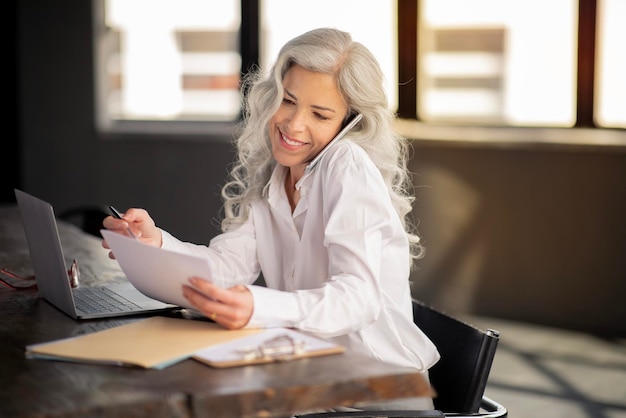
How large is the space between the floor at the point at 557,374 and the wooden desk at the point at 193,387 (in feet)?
8.14

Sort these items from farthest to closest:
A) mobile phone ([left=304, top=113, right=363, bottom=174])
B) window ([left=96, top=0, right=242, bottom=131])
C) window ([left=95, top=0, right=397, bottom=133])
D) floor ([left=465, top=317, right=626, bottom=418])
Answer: window ([left=96, top=0, right=242, bottom=131])
window ([left=95, top=0, right=397, bottom=133])
floor ([left=465, top=317, right=626, bottom=418])
mobile phone ([left=304, top=113, right=363, bottom=174])

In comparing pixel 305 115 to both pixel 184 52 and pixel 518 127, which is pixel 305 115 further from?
pixel 184 52

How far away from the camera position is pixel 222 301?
164cm

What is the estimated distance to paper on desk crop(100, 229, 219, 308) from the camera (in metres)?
1.61

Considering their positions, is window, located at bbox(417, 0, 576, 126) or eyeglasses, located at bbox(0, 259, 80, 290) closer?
eyeglasses, located at bbox(0, 259, 80, 290)

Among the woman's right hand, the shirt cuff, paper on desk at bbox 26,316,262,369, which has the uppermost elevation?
the woman's right hand

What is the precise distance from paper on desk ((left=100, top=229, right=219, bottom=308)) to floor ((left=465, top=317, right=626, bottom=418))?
239 cm

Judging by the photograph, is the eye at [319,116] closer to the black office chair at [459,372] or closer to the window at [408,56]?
the black office chair at [459,372]

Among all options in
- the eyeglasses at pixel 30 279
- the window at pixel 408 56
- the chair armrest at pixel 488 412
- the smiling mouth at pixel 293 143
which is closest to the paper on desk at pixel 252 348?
the chair armrest at pixel 488 412

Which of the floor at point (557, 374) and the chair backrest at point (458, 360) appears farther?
the floor at point (557, 374)

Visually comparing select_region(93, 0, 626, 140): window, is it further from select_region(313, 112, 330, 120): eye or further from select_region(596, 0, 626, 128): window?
select_region(313, 112, 330, 120): eye

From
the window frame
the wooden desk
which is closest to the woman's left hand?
the wooden desk

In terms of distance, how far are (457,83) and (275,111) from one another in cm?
394

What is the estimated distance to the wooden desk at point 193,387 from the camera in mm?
1354
